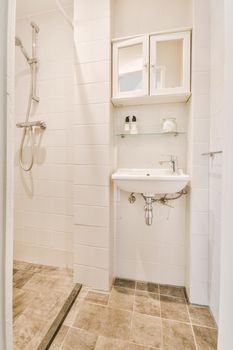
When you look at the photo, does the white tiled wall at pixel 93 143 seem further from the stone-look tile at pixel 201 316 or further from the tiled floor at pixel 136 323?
the stone-look tile at pixel 201 316

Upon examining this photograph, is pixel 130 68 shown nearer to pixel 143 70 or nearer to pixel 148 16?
pixel 143 70

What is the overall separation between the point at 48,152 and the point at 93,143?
0.58m

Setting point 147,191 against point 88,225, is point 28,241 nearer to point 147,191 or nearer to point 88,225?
point 88,225

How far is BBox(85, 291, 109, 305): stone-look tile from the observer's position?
4.40 ft

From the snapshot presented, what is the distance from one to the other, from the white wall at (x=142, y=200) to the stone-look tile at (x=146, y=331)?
40cm

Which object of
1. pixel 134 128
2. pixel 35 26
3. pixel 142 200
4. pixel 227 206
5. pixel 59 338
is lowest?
pixel 59 338

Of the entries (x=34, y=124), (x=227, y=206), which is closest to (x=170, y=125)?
(x=227, y=206)

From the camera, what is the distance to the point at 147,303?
1334mm

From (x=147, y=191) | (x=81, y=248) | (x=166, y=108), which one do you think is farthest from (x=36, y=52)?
(x=81, y=248)

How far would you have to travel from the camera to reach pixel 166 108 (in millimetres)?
1535

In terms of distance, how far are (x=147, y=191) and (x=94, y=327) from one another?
3.05ft

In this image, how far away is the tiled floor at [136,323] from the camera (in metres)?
1.02

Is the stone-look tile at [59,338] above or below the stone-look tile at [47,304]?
below

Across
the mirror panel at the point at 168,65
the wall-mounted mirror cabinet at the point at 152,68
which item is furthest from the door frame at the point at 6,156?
the mirror panel at the point at 168,65
